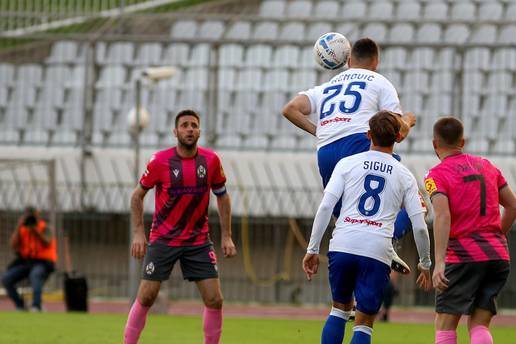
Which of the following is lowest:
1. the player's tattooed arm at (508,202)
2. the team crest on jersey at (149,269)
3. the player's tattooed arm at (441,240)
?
the team crest on jersey at (149,269)

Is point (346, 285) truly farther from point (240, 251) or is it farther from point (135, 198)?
point (240, 251)

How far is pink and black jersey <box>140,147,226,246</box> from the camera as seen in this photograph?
36.4 feet

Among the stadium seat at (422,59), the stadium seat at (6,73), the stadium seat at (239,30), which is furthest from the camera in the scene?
the stadium seat at (239,30)

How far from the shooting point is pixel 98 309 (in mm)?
21953

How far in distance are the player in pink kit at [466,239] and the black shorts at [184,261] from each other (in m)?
2.50

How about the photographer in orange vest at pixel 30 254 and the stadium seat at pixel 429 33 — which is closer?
the photographer in orange vest at pixel 30 254

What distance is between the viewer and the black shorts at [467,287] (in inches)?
360

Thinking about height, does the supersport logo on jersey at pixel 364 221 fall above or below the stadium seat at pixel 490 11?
below

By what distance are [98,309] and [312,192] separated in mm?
4225

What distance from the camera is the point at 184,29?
27.1 m

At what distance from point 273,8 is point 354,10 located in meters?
1.90

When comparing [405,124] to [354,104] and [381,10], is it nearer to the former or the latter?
[354,104]

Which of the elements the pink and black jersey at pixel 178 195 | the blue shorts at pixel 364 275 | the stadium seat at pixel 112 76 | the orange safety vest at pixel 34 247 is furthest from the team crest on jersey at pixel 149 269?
the stadium seat at pixel 112 76

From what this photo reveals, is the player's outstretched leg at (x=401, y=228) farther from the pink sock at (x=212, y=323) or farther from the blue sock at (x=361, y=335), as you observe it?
the pink sock at (x=212, y=323)
